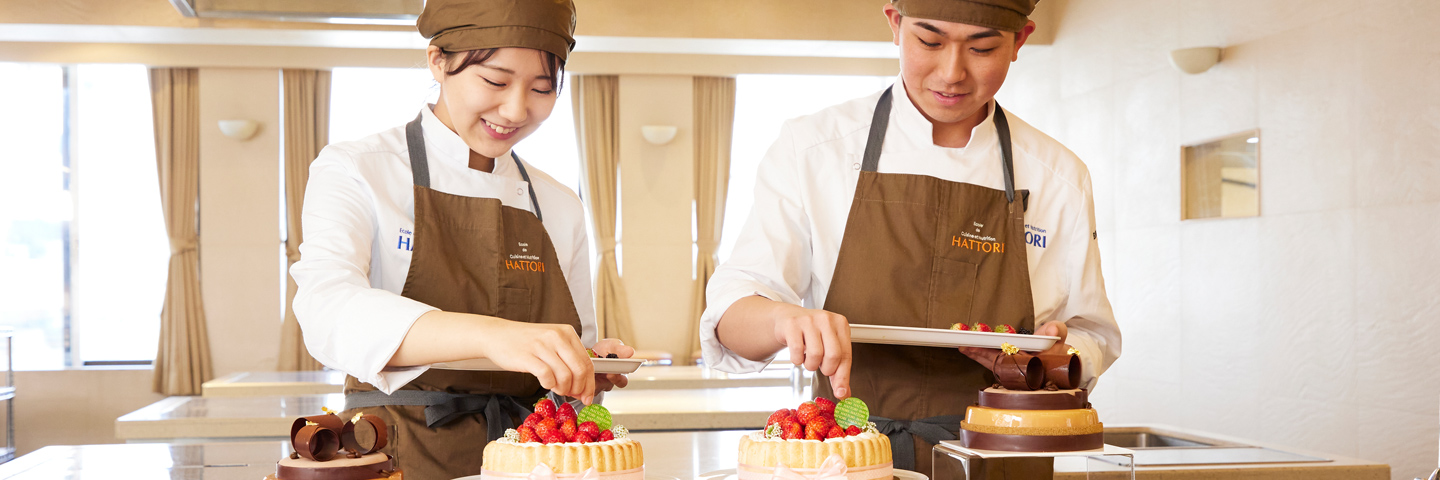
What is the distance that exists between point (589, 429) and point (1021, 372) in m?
0.58

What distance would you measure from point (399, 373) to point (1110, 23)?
542 centimetres

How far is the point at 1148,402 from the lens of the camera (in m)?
5.48

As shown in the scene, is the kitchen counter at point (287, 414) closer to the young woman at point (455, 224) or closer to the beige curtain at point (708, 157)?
the young woman at point (455, 224)

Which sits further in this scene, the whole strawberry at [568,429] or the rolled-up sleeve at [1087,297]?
the rolled-up sleeve at [1087,297]

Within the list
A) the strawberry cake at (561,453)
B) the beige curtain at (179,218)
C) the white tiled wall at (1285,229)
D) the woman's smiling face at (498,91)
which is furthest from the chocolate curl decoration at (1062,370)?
the beige curtain at (179,218)

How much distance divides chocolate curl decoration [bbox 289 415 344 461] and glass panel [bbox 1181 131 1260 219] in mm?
4455

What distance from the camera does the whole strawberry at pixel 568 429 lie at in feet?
3.86

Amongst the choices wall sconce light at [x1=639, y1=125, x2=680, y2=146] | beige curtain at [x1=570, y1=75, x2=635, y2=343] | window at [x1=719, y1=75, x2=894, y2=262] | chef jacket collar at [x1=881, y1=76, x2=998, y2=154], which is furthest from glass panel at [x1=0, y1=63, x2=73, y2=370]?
chef jacket collar at [x1=881, y1=76, x2=998, y2=154]

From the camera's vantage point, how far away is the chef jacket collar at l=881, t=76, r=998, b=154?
1.66 metres

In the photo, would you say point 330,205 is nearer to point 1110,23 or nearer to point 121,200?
point 1110,23

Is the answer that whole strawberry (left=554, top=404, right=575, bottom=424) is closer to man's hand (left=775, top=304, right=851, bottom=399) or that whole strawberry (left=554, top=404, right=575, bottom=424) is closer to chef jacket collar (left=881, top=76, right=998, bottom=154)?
man's hand (left=775, top=304, right=851, bottom=399)

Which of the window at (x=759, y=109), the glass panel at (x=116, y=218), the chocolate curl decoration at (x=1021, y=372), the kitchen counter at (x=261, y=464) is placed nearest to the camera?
the chocolate curl decoration at (x=1021, y=372)

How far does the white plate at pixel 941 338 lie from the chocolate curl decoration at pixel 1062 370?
0.11ft

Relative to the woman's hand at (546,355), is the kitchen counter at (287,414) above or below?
below
